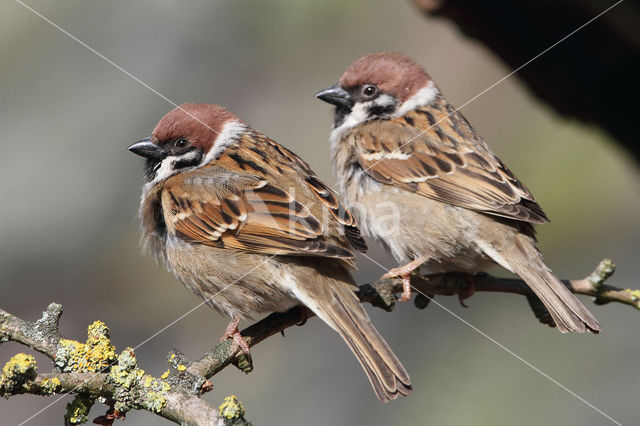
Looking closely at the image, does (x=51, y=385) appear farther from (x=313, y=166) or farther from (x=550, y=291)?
(x=313, y=166)

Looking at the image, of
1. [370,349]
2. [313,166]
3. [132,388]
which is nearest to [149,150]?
[370,349]

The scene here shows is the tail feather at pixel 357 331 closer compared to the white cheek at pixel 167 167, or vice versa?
the tail feather at pixel 357 331

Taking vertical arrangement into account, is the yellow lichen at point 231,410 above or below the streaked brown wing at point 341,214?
below

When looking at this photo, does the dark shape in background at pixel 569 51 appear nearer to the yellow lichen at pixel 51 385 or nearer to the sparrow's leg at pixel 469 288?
the sparrow's leg at pixel 469 288

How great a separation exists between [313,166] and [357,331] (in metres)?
3.58

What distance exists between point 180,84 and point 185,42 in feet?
1.67

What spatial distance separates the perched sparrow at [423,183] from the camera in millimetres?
3391

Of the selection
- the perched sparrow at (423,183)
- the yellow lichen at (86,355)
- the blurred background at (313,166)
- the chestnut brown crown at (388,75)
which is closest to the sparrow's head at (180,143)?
the perched sparrow at (423,183)

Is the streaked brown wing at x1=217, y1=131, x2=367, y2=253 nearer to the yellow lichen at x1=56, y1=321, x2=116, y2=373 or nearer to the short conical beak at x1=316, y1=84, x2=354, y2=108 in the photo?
the short conical beak at x1=316, y1=84, x2=354, y2=108

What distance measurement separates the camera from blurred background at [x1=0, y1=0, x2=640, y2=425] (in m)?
4.31

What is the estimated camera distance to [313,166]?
6.13 metres

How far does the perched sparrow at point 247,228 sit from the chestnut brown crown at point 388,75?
73 cm

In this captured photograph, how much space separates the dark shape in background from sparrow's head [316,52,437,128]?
1.06ft

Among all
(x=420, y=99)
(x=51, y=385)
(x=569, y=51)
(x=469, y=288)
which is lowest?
(x=469, y=288)
